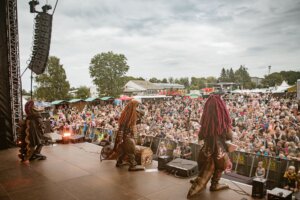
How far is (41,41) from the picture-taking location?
8695mm

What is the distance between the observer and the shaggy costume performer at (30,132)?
22.1 feet

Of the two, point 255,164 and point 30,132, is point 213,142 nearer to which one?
point 255,164

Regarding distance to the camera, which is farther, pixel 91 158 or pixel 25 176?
pixel 91 158

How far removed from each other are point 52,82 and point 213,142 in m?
38.1

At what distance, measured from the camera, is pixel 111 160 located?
274 inches

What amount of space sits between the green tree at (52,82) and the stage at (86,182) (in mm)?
33556

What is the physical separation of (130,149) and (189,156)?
396 centimetres

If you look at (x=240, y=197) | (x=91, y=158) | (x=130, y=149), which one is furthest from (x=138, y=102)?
(x=240, y=197)

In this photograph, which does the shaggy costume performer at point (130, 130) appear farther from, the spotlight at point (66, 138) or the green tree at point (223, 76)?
the green tree at point (223, 76)

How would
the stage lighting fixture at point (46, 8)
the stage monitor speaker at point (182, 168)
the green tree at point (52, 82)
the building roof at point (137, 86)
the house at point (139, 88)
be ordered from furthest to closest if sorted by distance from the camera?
the building roof at point (137, 86) → the house at point (139, 88) → the green tree at point (52, 82) → the stage lighting fixture at point (46, 8) → the stage monitor speaker at point (182, 168)

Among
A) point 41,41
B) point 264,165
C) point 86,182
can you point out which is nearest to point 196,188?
point 86,182

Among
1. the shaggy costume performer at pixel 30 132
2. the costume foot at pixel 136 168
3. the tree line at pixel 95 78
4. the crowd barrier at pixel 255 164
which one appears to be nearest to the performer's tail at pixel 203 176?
the costume foot at pixel 136 168

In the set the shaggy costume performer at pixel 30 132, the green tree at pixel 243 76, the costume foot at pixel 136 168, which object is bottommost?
the costume foot at pixel 136 168

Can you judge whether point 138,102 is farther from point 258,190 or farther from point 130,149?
point 258,190
